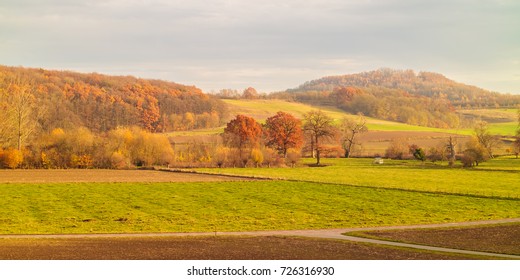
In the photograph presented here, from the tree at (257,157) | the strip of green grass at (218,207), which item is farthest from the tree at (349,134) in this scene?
the strip of green grass at (218,207)

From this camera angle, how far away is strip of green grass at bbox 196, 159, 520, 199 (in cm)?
5819

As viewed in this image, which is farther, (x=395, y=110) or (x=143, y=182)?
(x=395, y=110)

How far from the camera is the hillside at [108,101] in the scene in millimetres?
106562

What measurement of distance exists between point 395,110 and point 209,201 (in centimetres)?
13491

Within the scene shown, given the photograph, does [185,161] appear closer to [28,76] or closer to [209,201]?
[209,201]

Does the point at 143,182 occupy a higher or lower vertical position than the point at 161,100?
lower

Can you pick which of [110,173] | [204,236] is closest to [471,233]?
[204,236]

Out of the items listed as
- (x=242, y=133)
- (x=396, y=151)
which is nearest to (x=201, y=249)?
(x=242, y=133)

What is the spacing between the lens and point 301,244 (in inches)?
1139

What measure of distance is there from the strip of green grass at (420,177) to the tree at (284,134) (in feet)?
31.3

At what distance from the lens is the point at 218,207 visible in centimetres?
4575

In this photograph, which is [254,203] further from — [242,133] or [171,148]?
[242,133]

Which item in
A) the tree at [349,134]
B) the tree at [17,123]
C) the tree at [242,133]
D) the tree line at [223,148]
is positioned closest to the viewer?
the tree at [17,123]

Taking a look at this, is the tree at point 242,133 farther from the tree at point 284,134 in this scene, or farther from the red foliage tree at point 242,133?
the tree at point 284,134
